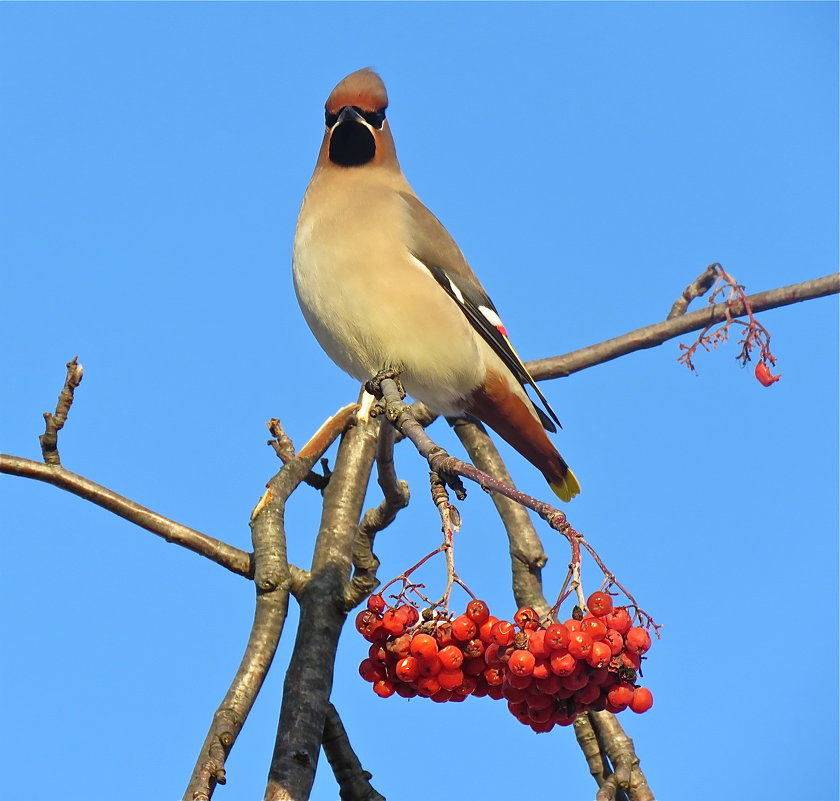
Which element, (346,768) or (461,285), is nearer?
(346,768)

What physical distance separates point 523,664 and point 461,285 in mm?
2324

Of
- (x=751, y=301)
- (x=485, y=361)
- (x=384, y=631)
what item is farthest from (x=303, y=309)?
(x=384, y=631)

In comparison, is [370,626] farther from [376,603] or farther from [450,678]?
[450,678]

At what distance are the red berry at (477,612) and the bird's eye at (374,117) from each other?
271 centimetres

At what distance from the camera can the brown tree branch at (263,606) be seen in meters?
2.73

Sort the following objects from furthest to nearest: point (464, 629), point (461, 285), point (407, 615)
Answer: point (461, 285) < point (407, 615) < point (464, 629)

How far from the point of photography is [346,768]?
320 cm

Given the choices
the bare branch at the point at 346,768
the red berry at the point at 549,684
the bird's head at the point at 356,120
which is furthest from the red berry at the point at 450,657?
the bird's head at the point at 356,120

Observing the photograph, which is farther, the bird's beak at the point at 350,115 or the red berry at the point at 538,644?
the bird's beak at the point at 350,115

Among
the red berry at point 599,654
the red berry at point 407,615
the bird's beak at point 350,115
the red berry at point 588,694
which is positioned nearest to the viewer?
the red berry at point 599,654

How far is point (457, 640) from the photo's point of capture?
2439 mm

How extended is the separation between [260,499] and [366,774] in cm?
91

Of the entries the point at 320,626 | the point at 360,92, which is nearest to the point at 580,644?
the point at 320,626

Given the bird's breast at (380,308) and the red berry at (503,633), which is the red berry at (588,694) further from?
the bird's breast at (380,308)
